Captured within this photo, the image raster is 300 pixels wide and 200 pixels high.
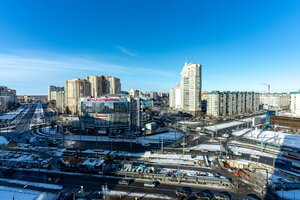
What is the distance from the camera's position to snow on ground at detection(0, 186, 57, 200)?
55.5 ft

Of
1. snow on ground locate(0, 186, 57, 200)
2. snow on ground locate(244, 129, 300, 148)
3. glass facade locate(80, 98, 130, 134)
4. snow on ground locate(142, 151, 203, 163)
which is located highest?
glass facade locate(80, 98, 130, 134)

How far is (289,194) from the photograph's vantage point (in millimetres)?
17578

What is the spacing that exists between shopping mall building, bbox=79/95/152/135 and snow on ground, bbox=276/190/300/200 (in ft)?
113

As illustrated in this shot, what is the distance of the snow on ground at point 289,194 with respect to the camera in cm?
1702

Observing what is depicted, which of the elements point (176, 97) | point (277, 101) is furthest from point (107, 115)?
point (277, 101)

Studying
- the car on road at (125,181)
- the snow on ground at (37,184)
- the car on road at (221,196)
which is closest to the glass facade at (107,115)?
the snow on ground at (37,184)

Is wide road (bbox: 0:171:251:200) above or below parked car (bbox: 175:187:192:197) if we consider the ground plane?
below

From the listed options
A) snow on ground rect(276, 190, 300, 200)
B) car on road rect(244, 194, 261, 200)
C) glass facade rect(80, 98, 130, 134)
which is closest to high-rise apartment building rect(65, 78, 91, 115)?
glass facade rect(80, 98, 130, 134)

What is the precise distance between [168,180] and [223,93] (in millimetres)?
68927

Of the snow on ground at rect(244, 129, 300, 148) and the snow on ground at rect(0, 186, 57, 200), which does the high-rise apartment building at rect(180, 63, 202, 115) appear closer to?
the snow on ground at rect(244, 129, 300, 148)

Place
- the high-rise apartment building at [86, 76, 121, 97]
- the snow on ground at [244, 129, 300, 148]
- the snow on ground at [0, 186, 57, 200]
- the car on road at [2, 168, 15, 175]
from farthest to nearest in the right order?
the high-rise apartment building at [86, 76, 121, 97]
the snow on ground at [244, 129, 300, 148]
the car on road at [2, 168, 15, 175]
the snow on ground at [0, 186, 57, 200]

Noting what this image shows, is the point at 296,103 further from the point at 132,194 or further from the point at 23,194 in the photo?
the point at 23,194

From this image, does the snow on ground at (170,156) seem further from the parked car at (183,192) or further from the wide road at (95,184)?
the parked car at (183,192)

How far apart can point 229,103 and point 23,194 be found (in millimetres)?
82114
